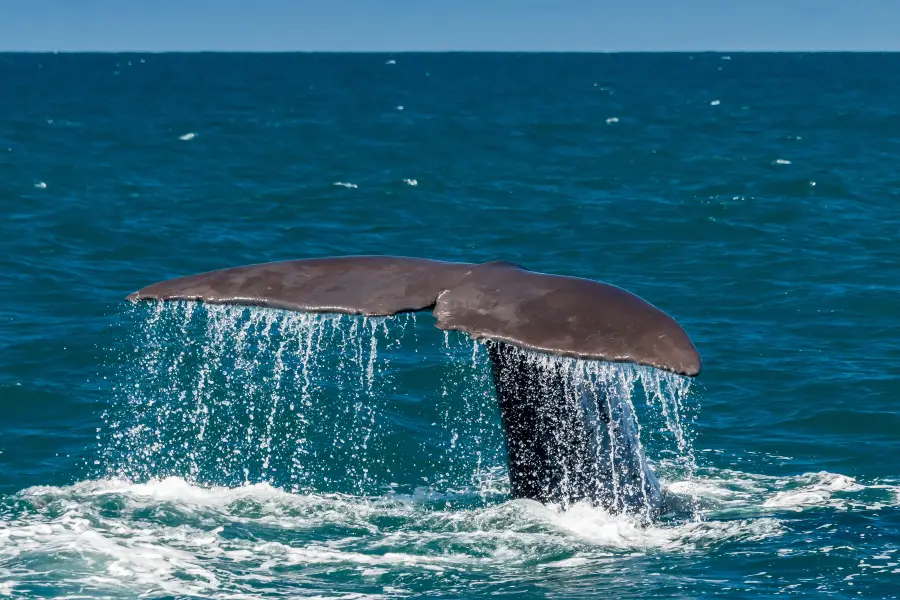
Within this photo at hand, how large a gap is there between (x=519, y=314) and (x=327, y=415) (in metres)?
7.10

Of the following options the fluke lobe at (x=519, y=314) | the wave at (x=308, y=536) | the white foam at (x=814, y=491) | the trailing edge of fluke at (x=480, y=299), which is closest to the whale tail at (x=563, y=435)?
the fluke lobe at (x=519, y=314)

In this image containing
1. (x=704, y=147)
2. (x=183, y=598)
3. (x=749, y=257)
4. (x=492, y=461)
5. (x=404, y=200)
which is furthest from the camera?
(x=704, y=147)

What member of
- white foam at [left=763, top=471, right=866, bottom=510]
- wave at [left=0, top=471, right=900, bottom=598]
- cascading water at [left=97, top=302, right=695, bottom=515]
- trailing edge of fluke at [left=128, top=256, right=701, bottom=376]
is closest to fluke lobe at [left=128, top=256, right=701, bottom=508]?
trailing edge of fluke at [left=128, top=256, right=701, bottom=376]

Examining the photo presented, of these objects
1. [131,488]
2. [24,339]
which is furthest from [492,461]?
[24,339]

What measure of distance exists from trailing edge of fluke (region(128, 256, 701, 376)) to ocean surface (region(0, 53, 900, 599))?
1.31ft

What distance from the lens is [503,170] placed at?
1377 inches

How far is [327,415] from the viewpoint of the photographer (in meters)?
13.7

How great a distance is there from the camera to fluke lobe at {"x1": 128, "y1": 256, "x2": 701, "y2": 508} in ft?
21.2

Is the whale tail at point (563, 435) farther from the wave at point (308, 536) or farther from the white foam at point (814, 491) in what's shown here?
the white foam at point (814, 491)

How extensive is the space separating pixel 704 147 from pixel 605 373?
33.7 m

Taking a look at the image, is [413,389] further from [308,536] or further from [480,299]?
[480,299]

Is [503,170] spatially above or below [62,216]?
above

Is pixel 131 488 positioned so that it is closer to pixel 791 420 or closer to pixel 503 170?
pixel 791 420

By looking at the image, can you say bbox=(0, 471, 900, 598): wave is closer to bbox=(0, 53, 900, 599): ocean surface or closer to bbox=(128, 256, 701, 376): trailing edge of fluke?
bbox=(0, 53, 900, 599): ocean surface
